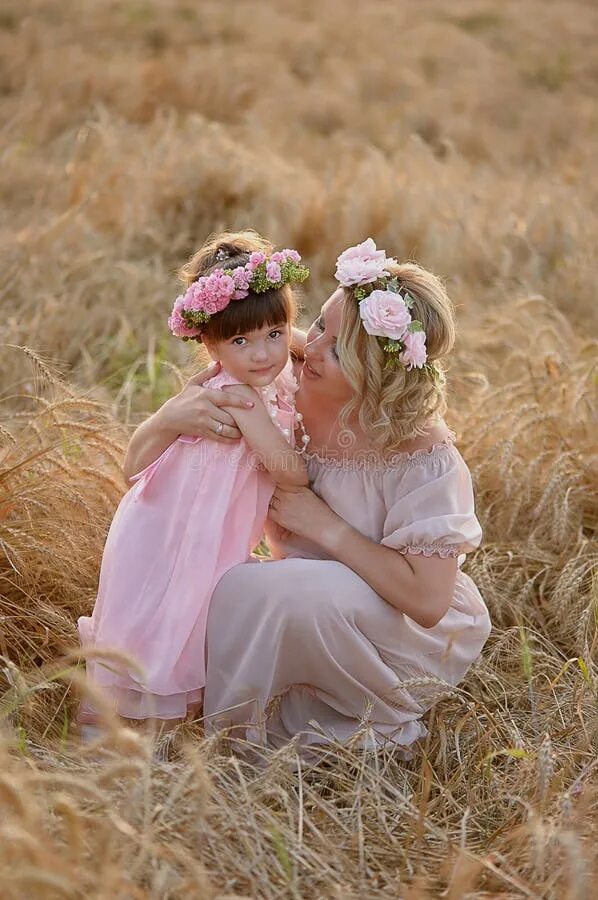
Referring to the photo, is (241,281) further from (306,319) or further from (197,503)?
(306,319)

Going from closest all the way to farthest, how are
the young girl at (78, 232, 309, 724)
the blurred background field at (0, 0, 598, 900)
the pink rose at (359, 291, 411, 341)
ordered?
the blurred background field at (0, 0, 598, 900) → the pink rose at (359, 291, 411, 341) → the young girl at (78, 232, 309, 724)

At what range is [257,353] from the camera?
2486 millimetres

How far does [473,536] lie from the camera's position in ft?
8.38

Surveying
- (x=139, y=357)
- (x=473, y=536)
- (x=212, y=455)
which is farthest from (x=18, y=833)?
(x=139, y=357)

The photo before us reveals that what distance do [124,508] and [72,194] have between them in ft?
11.3

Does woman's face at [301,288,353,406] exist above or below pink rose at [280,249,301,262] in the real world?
below

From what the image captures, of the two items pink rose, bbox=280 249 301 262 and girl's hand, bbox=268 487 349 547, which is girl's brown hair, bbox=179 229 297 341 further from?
girl's hand, bbox=268 487 349 547

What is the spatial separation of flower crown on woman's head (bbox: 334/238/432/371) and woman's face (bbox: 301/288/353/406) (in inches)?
3.1

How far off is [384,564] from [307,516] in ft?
0.75

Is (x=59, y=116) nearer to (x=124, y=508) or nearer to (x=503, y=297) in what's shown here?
(x=503, y=297)

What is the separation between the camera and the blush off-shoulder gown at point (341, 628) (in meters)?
2.50

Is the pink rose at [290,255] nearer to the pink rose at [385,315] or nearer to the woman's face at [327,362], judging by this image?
the woman's face at [327,362]

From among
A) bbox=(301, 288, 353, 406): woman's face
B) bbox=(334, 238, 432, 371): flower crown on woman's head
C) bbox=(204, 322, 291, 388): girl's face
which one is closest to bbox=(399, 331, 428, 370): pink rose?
bbox=(334, 238, 432, 371): flower crown on woman's head

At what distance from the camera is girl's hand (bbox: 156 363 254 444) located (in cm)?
252
